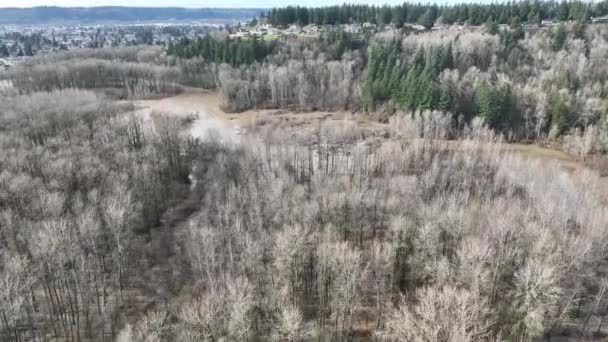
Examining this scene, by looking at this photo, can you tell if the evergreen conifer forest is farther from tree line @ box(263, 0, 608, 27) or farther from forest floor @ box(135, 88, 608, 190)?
tree line @ box(263, 0, 608, 27)

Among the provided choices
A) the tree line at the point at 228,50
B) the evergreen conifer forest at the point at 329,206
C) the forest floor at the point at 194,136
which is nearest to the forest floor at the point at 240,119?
the forest floor at the point at 194,136

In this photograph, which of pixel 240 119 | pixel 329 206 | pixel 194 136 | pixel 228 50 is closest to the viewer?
pixel 329 206

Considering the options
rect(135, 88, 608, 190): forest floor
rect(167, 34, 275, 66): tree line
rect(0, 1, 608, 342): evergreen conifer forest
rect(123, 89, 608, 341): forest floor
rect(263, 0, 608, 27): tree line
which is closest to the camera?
rect(0, 1, 608, 342): evergreen conifer forest

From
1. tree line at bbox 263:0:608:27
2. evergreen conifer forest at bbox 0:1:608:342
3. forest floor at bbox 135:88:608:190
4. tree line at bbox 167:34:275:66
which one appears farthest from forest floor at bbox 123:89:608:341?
tree line at bbox 263:0:608:27

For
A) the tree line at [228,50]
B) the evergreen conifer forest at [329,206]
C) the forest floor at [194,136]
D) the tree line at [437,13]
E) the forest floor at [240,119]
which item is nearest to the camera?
the evergreen conifer forest at [329,206]

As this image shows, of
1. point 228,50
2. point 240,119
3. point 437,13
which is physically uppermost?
point 437,13

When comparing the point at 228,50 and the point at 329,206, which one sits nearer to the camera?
the point at 329,206

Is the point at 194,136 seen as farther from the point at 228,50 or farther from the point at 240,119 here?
the point at 228,50

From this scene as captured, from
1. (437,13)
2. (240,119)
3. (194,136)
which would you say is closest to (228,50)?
(240,119)

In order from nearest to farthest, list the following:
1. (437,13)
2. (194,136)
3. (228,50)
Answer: (194,136), (228,50), (437,13)

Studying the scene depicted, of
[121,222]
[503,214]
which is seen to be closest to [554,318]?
[503,214]

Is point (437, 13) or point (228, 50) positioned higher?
point (437, 13)

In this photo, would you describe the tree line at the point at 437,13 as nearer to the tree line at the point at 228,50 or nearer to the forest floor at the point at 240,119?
the tree line at the point at 228,50

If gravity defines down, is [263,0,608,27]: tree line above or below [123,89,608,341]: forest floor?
above
